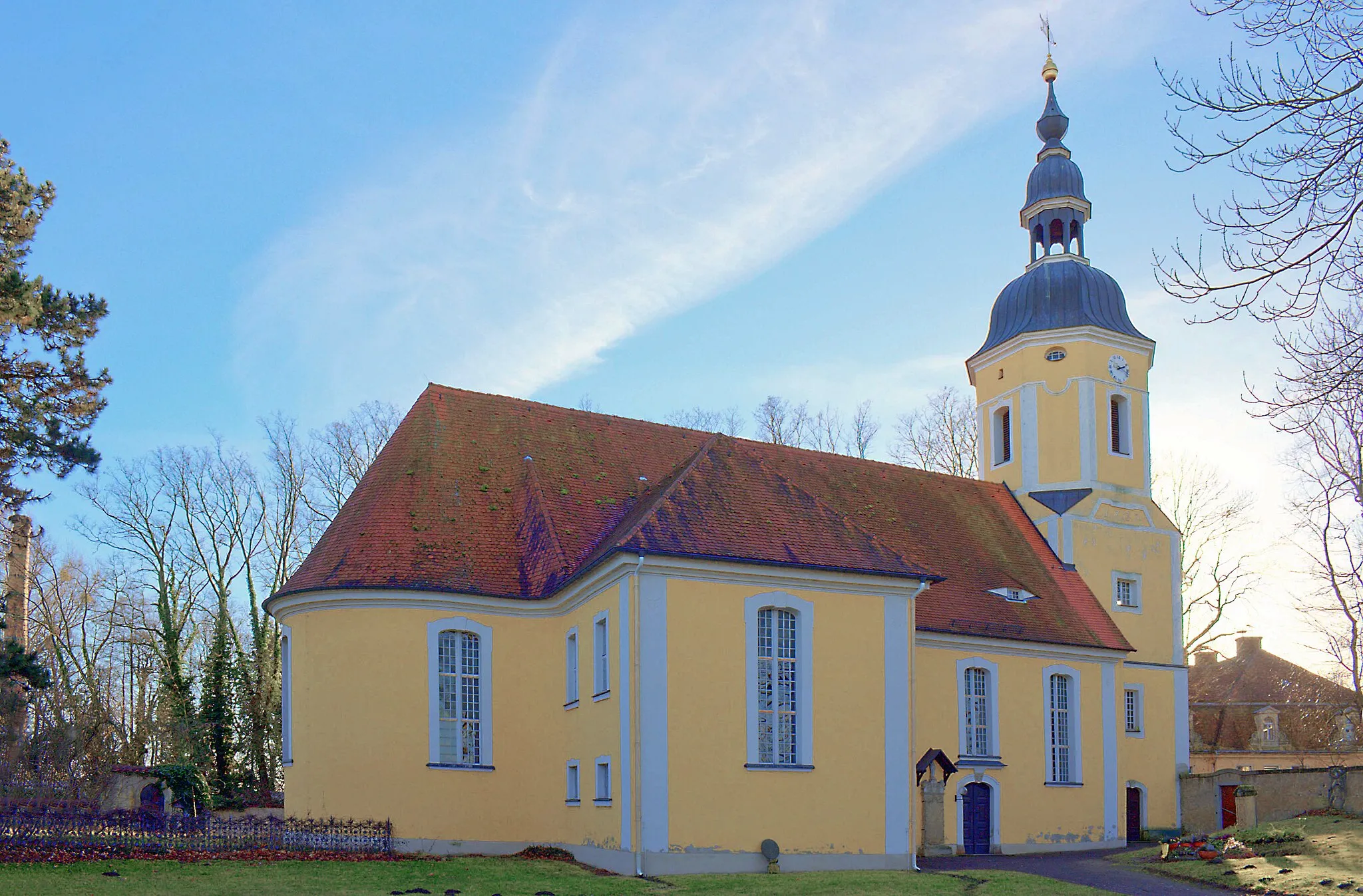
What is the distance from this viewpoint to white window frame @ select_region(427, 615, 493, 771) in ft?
77.4

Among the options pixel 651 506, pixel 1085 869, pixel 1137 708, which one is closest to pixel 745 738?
pixel 651 506

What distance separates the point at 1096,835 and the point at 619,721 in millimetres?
12946

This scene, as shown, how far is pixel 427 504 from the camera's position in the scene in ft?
84.1

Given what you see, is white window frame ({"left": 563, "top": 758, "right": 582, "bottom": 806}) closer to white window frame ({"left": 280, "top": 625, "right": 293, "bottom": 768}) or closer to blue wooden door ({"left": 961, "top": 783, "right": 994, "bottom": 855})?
white window frame ({"left": 280, "top": 625, "right": 293, "bottom": 768})

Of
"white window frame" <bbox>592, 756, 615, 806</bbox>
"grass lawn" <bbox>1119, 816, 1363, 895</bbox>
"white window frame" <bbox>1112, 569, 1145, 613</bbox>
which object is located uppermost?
"white window frame" <bbox>1112, 569, 1145, 613</bbox>

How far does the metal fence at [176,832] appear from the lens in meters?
19.3

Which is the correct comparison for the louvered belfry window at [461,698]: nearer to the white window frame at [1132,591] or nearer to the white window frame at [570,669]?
the white window frame at [570,669]

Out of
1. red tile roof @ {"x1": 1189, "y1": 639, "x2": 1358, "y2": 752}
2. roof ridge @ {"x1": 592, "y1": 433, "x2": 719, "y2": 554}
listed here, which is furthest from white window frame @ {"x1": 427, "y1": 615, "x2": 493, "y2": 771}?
red tile roof @ {"x1": 1189, "y1": 639, "x2": 1358, "y2": 752}

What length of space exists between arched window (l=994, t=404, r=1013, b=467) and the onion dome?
1.83m

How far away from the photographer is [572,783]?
2366 centimetres

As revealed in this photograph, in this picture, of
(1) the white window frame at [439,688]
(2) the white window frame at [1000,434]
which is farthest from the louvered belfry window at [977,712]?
(1) the white window frame at [439,688]

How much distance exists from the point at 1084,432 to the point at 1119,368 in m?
2.21

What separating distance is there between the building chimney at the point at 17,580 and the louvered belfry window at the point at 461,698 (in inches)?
301

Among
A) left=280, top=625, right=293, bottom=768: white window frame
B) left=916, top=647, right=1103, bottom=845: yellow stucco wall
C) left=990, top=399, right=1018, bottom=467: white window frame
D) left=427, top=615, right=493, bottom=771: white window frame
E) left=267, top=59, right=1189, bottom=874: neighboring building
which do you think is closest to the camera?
left=267, top=59, right=1189, bottom=874: neighboring building
